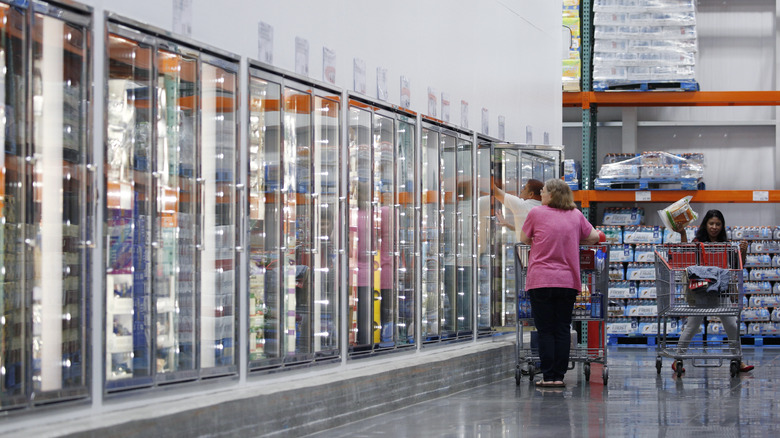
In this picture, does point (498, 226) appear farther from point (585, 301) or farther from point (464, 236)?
point (585, 301)

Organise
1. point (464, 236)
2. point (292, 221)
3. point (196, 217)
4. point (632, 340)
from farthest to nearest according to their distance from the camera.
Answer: point (632, 340) < point (464, 236) < point (292, 221) < point (196, 217)

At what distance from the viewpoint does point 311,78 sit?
6723 millimetres

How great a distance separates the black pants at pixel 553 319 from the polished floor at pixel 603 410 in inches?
13.0

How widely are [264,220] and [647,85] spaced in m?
9.40

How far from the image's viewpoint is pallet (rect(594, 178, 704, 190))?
14500mm

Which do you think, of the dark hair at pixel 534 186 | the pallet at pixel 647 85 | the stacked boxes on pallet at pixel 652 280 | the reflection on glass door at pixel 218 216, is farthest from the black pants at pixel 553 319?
the pallet at pixel 647 85

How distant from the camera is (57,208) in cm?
457

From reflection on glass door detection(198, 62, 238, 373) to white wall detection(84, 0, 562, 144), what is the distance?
0.85 feet

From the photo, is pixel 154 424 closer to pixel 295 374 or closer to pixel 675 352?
pixel 295 374

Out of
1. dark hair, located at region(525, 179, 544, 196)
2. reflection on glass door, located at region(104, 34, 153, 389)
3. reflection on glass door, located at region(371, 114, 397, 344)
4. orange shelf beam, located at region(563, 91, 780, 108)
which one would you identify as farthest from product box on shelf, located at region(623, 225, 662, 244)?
reflection on glass door, located at region(104, 34, 153, 389)

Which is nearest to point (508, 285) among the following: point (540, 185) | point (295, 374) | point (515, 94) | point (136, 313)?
point (540, 185)

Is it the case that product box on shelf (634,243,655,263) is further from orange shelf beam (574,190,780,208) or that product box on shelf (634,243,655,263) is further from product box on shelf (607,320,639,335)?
product box on shelf (607,320,639,335)

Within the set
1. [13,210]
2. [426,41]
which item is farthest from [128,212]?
[426,41]

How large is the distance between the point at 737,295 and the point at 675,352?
92 cm
